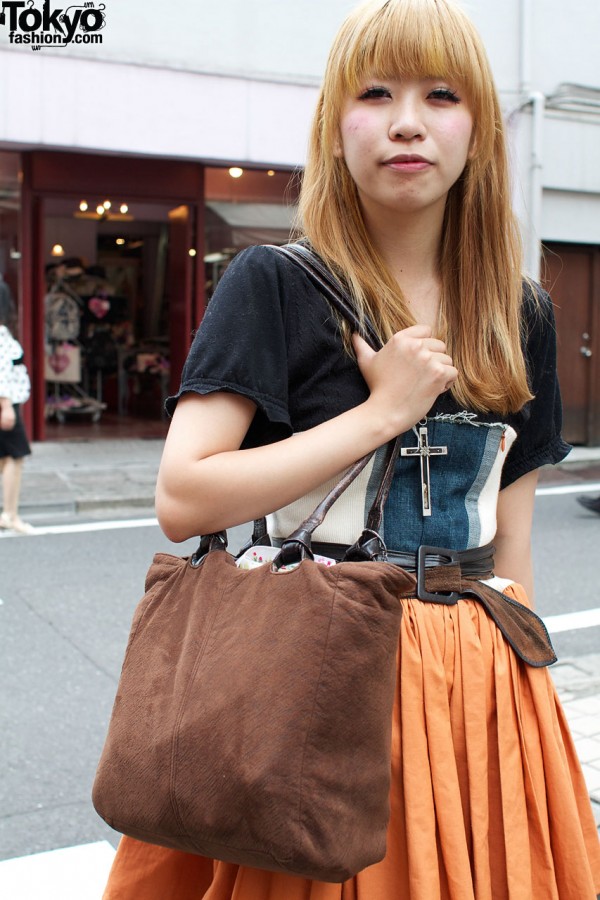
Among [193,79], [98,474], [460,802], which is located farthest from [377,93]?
[193,79]

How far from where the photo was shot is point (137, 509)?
9227mm

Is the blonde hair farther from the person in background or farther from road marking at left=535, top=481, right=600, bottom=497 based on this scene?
road marking at left=535, top=481, right=600, bottom=497

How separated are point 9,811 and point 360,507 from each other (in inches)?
98.3

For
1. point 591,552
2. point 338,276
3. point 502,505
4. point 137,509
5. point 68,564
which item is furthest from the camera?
→ point 137,509

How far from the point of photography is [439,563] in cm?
141

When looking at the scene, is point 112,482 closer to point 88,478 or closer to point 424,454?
point 88,478

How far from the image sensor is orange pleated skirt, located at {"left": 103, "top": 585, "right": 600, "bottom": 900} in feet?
4.25

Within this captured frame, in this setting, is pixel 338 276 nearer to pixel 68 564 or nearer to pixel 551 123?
pixel 68 564

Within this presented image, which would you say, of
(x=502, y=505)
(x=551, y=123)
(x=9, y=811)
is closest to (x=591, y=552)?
(x=9, y=811)

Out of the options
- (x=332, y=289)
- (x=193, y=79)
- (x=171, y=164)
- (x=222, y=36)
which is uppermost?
(x=222, y=36)

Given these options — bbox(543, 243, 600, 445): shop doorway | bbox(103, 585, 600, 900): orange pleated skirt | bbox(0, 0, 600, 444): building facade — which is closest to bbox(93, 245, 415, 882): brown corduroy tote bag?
bbox(103, 585, 600, 900): orange pleated skirt

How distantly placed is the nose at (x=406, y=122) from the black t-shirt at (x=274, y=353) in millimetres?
221

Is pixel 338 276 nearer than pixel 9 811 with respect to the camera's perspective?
Yes

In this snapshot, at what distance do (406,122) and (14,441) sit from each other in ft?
23.2
